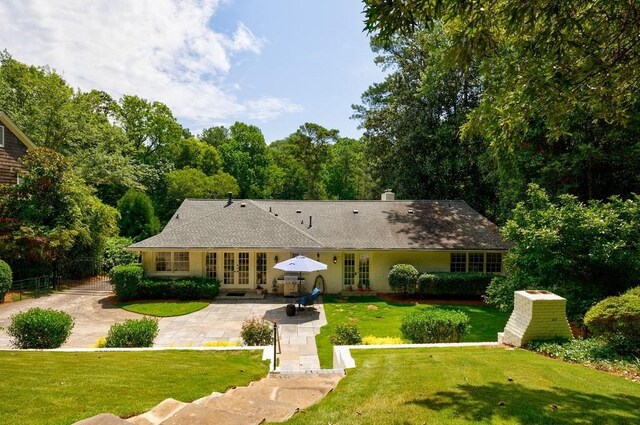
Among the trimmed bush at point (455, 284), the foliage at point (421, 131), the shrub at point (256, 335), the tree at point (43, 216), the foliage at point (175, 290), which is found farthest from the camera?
the foliage at point (421, 131)

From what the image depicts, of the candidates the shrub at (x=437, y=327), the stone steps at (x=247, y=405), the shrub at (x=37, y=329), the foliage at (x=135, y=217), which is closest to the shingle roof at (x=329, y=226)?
the foliage at (x=135, y=217)

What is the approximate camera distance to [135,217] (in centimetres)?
2931

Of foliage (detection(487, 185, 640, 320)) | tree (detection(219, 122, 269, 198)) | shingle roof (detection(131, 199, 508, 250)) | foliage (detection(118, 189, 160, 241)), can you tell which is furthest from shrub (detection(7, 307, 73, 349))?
tree (detection(219, 122, 269, 198))

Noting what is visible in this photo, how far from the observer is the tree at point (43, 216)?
18.7 meters

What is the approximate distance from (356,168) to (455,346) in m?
45.1

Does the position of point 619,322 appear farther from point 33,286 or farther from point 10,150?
point 10,150

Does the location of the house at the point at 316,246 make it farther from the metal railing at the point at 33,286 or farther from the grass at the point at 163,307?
the metal railing at the point at 33,286

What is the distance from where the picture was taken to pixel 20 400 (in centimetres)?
501

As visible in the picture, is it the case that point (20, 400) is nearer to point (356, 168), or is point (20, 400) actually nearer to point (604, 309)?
point (604, 309)

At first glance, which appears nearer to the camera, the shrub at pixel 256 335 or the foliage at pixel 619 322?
the foliage at pixel 619 322

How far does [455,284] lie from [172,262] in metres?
14.0

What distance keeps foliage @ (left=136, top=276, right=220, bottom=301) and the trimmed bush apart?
33.7ft

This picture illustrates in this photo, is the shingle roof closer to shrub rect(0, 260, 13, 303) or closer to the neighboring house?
shrub rect(0, 260, 13, 303)

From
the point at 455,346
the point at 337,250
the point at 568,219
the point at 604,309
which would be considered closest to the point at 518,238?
the point at 568,219
